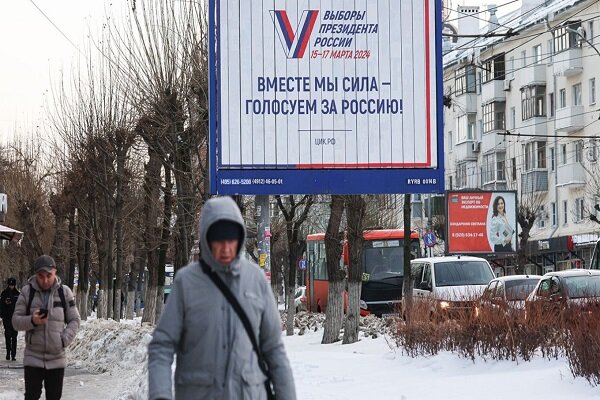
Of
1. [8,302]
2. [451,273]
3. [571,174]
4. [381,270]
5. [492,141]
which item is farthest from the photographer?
[492,141]

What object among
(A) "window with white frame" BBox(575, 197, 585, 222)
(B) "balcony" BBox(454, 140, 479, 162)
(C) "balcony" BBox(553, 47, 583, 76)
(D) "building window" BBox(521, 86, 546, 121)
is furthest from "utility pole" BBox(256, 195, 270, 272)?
(B) "balcony" BBox(454, 140, 479, 162)

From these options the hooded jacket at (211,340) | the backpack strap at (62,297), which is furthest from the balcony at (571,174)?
the hooded jacket at (211,340)

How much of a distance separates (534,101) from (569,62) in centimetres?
534

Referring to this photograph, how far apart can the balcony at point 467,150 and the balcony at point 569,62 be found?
13121 millimetres

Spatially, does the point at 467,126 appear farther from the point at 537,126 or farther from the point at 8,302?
the point at 8,302

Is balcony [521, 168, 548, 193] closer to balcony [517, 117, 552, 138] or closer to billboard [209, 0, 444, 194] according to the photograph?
balcony [517, 117, 552, 138]

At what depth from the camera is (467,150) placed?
7581 cm

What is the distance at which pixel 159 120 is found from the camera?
28.2 m

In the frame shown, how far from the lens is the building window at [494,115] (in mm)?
71062

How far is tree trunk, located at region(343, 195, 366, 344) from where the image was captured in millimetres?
24406

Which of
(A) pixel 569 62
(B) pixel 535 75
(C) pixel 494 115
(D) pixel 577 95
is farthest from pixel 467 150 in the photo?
(A) pixel 569 62

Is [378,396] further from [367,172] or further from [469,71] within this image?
[469,71]

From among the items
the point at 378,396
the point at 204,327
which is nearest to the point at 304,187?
the point at 378,396

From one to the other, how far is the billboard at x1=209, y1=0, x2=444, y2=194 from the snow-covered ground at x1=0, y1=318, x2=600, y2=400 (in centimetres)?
283
